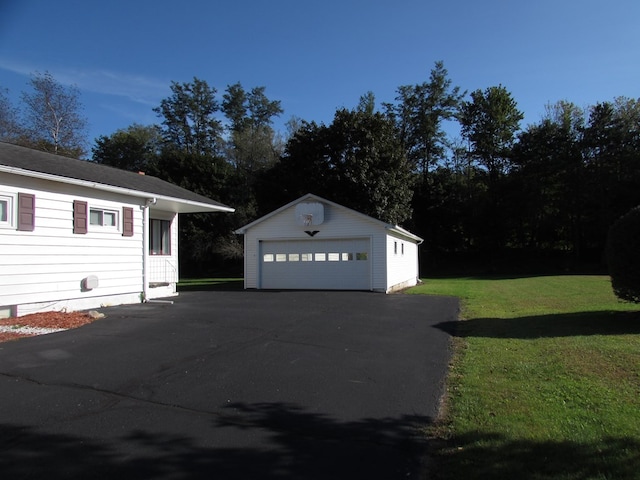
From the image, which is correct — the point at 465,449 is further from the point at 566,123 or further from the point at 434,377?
the point at 566,123

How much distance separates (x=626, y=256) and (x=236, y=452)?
30.8 feet

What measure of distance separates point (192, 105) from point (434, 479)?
173 ft

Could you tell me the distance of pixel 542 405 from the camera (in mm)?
4582

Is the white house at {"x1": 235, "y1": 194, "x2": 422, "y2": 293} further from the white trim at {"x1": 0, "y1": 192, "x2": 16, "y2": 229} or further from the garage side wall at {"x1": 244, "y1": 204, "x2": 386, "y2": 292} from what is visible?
the white trim at {"x1": 0, "y1": 192, "x2": 16, "y2": 229}

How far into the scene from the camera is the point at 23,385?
521 cm

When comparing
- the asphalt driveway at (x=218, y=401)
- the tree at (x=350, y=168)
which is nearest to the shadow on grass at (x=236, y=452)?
the asphalt driveway at (x=218, y=401)

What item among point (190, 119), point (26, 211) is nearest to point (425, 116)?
point (190, 119)

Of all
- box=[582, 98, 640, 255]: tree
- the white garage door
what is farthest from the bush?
box=[582, 98, 640, 255]: tree

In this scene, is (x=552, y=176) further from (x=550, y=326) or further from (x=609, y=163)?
(x=550, y=326)

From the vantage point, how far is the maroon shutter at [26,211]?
9.98 metres

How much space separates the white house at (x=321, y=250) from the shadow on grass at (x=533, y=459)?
1481cm

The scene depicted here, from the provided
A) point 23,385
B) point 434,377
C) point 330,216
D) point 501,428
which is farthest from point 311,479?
point 330,216

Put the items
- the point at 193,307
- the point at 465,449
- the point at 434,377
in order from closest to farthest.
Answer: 1. the point at 465,449
2. the point at 434,377
3. the point at 193,307

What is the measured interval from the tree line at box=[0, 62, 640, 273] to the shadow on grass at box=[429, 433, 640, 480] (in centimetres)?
2843
